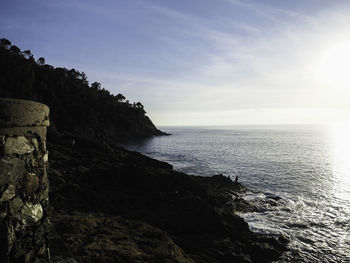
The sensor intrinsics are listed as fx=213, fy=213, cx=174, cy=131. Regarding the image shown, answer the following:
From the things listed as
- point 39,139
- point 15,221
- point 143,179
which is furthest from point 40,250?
point 143,179

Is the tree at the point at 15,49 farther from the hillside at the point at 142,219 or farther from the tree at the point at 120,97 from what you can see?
the hillside at the point at 142,219

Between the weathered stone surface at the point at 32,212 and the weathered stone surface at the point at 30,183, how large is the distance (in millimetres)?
259

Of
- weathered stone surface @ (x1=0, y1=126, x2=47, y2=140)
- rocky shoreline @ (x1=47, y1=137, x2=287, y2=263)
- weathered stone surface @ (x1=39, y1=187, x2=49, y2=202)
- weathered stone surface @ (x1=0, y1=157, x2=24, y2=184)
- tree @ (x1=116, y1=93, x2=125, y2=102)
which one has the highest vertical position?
tree @ (x1=116, y1=93, x2=125, y2=102)

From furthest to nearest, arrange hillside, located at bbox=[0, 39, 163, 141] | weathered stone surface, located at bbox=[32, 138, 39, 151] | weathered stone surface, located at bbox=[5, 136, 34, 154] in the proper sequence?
hillside, located at bbox=[0, 39, 163, 141] → weathered stone surface, located at bbox=[32, 138, 39, 151] → weathered stone surface, located at bbox=[5, 136, 34, 154]

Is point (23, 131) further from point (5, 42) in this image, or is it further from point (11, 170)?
point (5, 42)

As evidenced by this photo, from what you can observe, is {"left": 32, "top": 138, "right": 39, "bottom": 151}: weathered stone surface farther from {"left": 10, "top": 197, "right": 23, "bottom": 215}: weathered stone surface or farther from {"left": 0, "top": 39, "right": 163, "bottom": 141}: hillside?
{"left": 0, "top": 39, "right": 163, "bottom": 141}: hillside

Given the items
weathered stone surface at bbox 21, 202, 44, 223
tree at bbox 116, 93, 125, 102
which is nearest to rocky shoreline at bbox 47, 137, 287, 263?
weathered stone surface at bbox 21, 202, 44, 223

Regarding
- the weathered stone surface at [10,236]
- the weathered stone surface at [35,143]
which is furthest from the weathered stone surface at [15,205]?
the weathered stone surface at [35,143]

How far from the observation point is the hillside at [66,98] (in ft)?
251

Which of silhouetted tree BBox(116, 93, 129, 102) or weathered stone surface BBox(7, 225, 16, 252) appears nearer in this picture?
weathered stone surface BBox(7, 225, 16, 252)

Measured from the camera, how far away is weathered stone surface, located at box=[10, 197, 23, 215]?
3.78m

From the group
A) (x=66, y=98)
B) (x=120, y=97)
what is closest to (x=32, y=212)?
(x=66, y=98)

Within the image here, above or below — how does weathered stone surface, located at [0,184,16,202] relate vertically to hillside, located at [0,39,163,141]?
below

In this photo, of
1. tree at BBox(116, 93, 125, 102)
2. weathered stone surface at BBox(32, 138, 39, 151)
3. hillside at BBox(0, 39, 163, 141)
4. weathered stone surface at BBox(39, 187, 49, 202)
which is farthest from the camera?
tree at BBox(116, 93, 125, 102)
